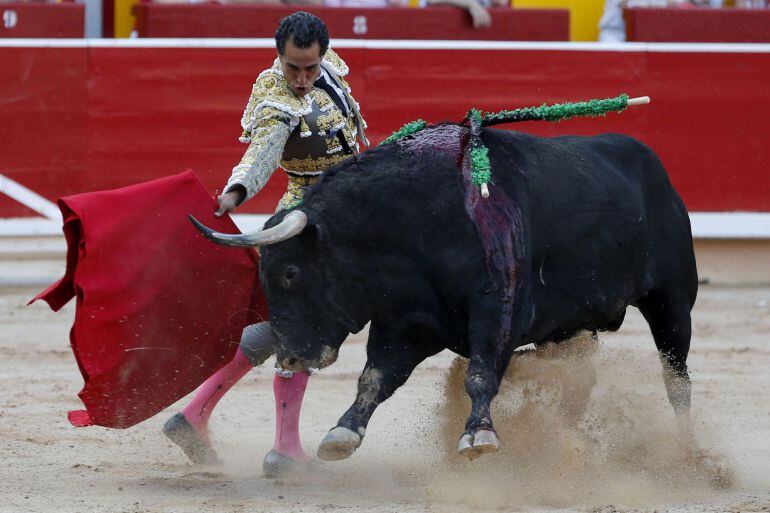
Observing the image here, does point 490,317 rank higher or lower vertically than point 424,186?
lower

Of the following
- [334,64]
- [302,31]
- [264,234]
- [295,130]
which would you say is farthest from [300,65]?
[264,234]

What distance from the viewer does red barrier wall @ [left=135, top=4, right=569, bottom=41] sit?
7121 mm

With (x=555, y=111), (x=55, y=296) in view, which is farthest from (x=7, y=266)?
(x=555, y=111)

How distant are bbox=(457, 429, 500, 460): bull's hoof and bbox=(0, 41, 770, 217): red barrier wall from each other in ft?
13.7

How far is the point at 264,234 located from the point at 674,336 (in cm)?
144

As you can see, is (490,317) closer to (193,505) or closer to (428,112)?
(193,505)

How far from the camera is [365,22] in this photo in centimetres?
728

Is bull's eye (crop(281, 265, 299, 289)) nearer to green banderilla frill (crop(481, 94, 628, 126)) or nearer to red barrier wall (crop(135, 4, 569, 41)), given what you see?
green banderilla frill (crop(481, 94, 628, 126))

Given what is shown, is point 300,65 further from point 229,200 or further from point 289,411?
point 289,411

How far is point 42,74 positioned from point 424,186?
4.10m

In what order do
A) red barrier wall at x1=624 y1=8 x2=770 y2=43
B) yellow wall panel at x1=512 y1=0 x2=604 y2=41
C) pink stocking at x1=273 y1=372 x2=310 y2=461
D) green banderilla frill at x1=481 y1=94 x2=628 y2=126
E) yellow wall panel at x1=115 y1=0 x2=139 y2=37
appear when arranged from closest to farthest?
1. green banderilla frill at x1=481 y1=94 x2=628 y2=126
2. pink stocking at x1=273 y1=372 x2=310 y2=461
3. red barrier wall at x1=624 y1=8 x2=770 y2=43
4. yellow wall panel at x1=115 y1=0 x2=139 y2=37
5. yellow wall panel at x1=512 y1=0 x2=604 y2=41

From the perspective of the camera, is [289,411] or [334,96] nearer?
[334,96]

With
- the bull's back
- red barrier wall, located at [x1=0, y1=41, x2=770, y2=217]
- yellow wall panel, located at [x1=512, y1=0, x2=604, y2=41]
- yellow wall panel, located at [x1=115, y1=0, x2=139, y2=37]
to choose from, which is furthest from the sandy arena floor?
yellow wall panel, located at [x1=512, y1=0, x2=604, y2=41]

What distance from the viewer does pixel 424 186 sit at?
11.2ft
